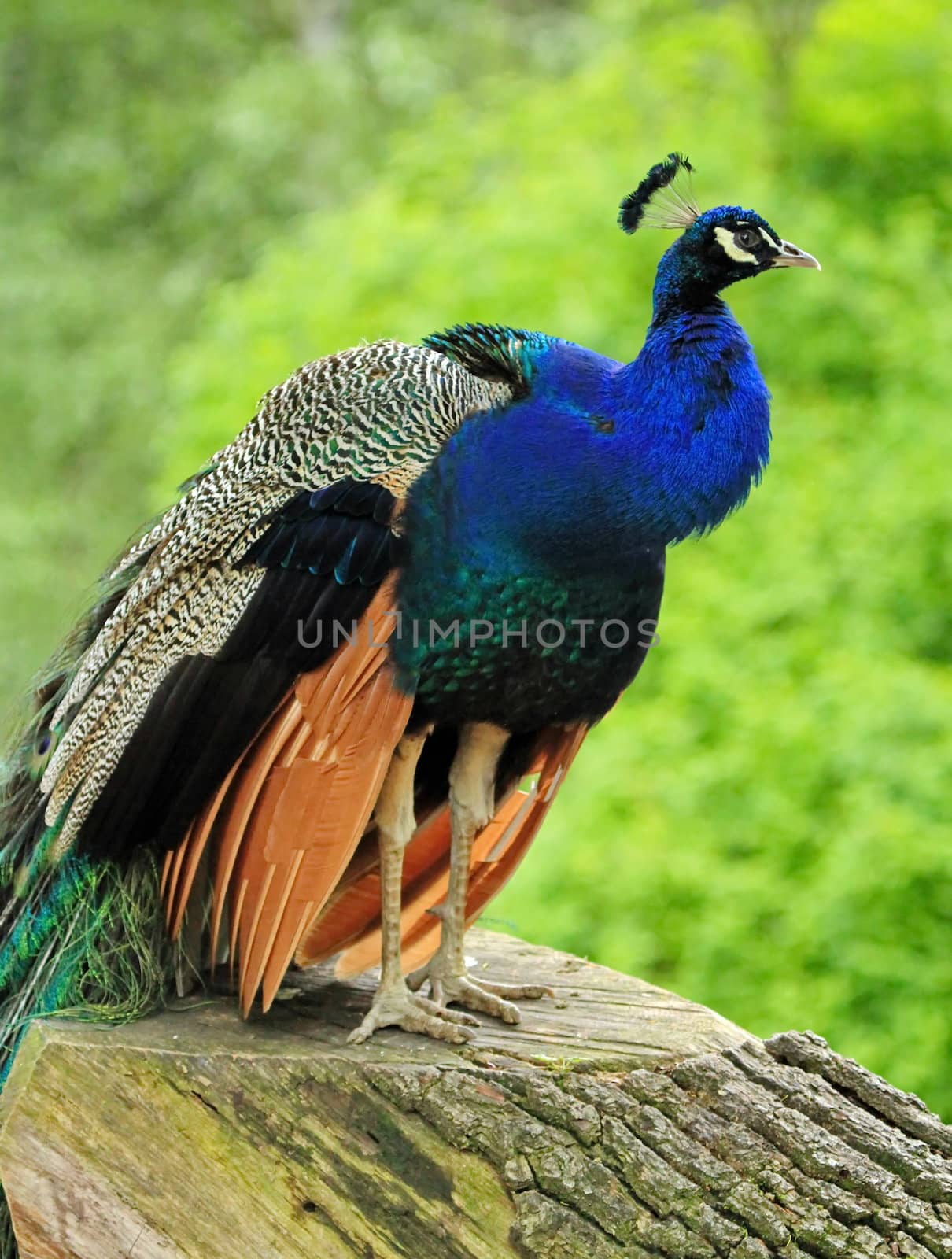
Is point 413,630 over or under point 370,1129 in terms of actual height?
over

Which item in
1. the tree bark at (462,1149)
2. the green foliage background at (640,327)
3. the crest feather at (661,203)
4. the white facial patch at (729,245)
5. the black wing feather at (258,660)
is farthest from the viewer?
the green foliage background at (640,327)

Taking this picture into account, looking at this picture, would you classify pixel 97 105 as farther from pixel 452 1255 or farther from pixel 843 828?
pixel 452 1255

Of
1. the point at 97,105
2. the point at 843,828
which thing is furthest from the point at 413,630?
the point at 97,105

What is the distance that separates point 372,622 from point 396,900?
0.56 metres

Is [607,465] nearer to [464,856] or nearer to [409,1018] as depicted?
[464,856]

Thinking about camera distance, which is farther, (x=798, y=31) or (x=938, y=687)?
(x=798, y=31)

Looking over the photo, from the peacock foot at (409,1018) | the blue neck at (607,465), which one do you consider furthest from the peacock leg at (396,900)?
the blue neck at (607,465)

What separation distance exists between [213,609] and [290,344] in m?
4.53

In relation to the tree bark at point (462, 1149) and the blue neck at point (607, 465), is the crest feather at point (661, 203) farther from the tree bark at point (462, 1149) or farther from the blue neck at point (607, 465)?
the tree bark at point (462, 1149)

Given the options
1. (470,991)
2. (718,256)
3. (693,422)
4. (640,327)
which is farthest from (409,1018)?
(640,327)

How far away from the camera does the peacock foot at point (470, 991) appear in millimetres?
2883

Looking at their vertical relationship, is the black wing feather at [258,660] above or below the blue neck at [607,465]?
below

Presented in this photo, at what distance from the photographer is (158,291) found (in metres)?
11.4

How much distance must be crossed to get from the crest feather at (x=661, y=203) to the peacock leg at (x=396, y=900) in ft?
3.37
